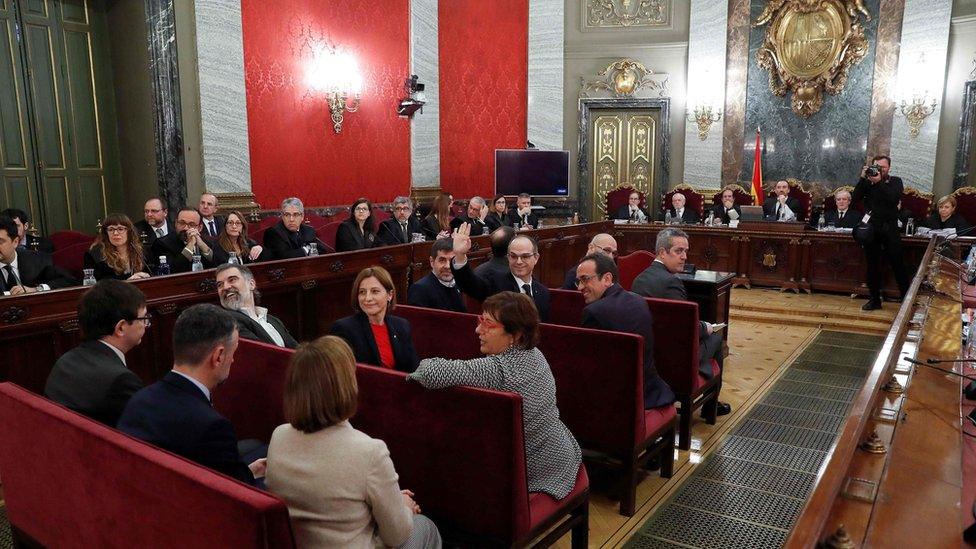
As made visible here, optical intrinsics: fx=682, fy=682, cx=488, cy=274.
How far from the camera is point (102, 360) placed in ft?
7.18

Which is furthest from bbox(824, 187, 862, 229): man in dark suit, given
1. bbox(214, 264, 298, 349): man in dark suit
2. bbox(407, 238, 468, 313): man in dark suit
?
bbox(214, 264, 298, 349): man in dark suit

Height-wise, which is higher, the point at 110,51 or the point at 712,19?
the point at 712,19

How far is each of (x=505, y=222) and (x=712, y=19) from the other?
15.5 ft

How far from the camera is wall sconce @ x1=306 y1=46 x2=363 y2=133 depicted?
7.45m

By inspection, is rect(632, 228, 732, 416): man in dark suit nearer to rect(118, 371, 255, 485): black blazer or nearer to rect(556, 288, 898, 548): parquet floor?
rect(556, 288, 898, 548): parquet floor

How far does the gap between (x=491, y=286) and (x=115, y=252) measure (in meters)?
2.28

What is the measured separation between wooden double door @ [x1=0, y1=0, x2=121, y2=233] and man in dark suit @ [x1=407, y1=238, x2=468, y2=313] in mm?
4005

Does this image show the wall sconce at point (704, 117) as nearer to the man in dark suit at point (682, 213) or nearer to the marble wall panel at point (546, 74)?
the man in dark suit at point (682, 213)

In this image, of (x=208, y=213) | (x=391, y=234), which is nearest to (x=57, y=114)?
(x=208, y=213)

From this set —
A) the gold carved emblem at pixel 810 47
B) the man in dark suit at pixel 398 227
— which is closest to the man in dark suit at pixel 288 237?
the man in dark suit at pixel 398 227

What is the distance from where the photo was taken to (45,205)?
19.1 feet

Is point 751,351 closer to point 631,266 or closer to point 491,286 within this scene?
point 631,266

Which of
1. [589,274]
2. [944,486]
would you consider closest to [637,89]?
[589,274]

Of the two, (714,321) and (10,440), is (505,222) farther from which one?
(10,440)
